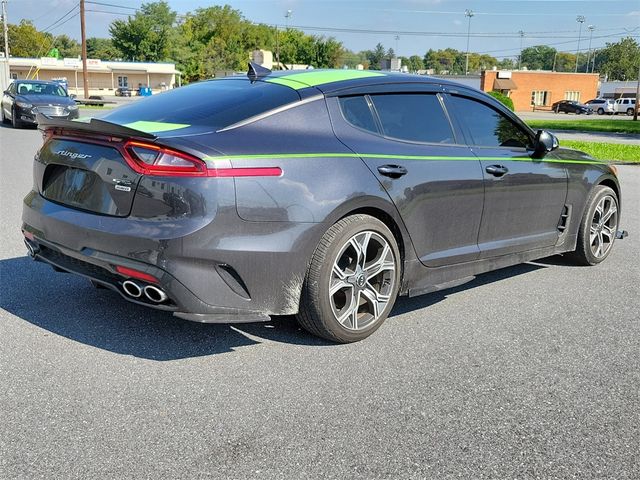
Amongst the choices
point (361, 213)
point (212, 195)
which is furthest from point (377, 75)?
point (212, 195)

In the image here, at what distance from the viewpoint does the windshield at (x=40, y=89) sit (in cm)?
2244

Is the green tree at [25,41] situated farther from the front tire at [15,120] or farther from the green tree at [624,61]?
the front tire at [15,120]

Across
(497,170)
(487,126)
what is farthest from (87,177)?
(487,126)

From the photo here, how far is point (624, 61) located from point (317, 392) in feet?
434

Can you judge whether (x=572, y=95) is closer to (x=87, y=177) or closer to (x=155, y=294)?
(x=87, y=177)

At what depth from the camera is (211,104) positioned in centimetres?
414

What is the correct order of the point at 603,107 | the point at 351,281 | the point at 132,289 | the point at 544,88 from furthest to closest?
the point at 544,88
the point at 603,107
the point at 351,281
the point at 132,289

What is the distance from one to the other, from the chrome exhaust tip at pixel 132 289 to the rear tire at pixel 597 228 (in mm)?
4130

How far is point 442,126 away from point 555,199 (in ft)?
4.78

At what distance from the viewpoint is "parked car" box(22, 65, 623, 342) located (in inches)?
137

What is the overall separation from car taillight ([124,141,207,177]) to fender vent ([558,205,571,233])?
351 cm

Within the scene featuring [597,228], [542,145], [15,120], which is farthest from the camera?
[15,120]

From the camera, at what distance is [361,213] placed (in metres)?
4.07

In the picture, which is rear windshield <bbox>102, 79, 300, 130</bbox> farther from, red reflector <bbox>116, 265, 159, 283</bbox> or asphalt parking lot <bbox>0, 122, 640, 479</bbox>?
asphalt parking lot <bbox>0, 122, 640, 479</bbox>
